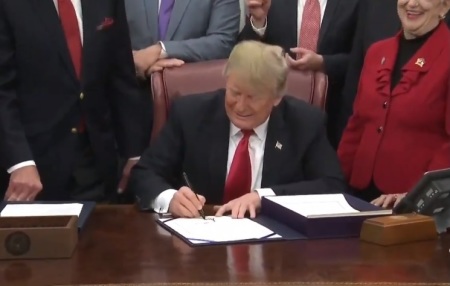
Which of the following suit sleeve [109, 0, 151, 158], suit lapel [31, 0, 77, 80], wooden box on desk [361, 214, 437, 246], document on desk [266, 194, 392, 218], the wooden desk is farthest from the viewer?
suit sleeve [109, 0, 151, 158]

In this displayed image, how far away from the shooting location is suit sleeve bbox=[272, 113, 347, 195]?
2748mm

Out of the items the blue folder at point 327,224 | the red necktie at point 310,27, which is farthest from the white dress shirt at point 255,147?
the red necktie at point 310,27

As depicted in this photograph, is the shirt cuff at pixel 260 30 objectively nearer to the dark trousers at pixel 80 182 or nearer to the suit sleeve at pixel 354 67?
the suit sleeve at pixel 354 67

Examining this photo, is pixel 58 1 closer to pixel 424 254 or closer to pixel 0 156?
pixel 0 156

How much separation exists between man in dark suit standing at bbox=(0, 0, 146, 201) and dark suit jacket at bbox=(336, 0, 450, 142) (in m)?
0.94

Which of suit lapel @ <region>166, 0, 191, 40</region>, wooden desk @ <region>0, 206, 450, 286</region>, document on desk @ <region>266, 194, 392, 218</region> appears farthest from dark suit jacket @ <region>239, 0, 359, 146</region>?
wooden desk @ <region>0, 206, 450, 286</region>

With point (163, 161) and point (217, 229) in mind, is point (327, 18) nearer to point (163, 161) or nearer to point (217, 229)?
point (163, 161)

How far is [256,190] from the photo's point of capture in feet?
8.77

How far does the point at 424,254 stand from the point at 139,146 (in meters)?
1.46

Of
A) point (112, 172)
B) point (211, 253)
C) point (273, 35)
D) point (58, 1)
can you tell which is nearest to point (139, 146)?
point (112, 172)

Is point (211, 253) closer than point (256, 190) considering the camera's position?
Yes

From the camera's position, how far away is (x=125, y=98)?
3262mm

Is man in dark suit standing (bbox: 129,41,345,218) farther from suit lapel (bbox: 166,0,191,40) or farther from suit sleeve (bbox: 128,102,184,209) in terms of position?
suit lapel (bbox: 166,0,191,40)

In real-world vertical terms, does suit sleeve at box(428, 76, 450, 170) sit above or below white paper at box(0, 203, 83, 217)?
below
